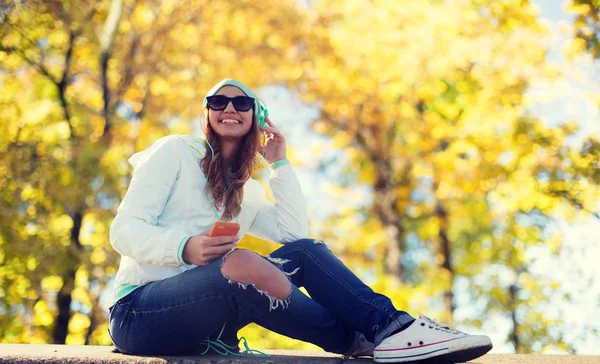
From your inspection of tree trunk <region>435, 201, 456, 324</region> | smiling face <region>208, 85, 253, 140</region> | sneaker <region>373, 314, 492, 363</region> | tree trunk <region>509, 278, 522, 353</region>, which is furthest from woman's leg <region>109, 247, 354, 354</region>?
tree trunk <region>509, 278, 522, 353</region>

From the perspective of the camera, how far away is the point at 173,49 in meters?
8.29

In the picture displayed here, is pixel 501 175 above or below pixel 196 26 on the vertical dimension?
below

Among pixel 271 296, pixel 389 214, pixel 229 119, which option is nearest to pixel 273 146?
pixel 229 119

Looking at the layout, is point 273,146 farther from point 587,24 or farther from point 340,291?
point 587,24

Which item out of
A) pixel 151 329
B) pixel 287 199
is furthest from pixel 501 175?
pixel 151 329

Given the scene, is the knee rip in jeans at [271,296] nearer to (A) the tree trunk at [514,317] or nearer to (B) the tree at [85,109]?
(B) the tree at [85,109]

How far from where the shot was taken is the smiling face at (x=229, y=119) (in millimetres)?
2746

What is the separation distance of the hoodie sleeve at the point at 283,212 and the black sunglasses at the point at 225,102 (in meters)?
0.35

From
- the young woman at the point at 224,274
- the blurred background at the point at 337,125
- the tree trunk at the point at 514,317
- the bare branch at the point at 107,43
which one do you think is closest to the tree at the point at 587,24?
the blurred background at the point at 337,125

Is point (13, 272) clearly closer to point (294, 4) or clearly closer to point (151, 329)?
point (151, 329)

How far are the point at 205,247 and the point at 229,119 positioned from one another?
0.84 m

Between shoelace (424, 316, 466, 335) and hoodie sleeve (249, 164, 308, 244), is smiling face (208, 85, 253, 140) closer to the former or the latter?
hoodie sleeve (249, 164, 308, 244)

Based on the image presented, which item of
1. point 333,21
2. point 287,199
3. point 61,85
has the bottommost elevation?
point 287,199

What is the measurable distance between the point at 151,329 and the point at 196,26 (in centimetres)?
686
